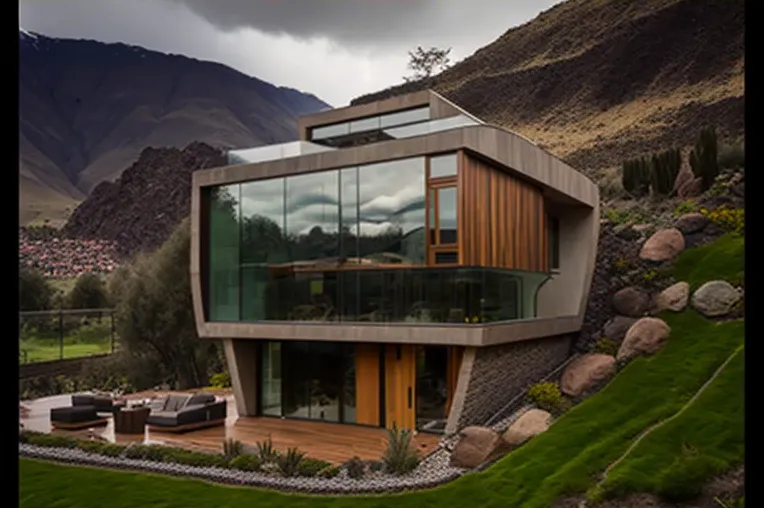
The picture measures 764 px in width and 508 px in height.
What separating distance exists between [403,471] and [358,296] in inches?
136

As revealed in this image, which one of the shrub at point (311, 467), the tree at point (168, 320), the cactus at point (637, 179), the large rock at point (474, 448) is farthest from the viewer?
the cactus at point (637, 179)

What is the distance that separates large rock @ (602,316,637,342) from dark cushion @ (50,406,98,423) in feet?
36.6

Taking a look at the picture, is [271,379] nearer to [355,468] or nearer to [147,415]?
[147,415]

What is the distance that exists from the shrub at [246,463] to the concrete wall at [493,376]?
3.21 m

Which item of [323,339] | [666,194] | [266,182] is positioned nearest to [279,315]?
[323,339]

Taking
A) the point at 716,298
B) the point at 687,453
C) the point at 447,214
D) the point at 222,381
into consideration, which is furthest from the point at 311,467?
the point at 716,298

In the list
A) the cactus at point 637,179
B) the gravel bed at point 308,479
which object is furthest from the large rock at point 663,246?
the gravel bed at point 308,479

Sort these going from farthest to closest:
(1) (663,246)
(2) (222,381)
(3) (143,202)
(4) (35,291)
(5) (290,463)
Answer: (3) (143,202), (4) (35,291), (2) (222,381), (1) (663,246), (5) (290,463)

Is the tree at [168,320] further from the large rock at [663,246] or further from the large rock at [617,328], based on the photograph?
the large rock at [663,246]

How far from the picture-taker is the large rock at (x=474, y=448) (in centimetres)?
930

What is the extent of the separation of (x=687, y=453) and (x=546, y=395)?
3.49 meters

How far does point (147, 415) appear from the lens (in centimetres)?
1147

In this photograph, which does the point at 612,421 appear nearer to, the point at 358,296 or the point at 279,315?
the point at 358,296
